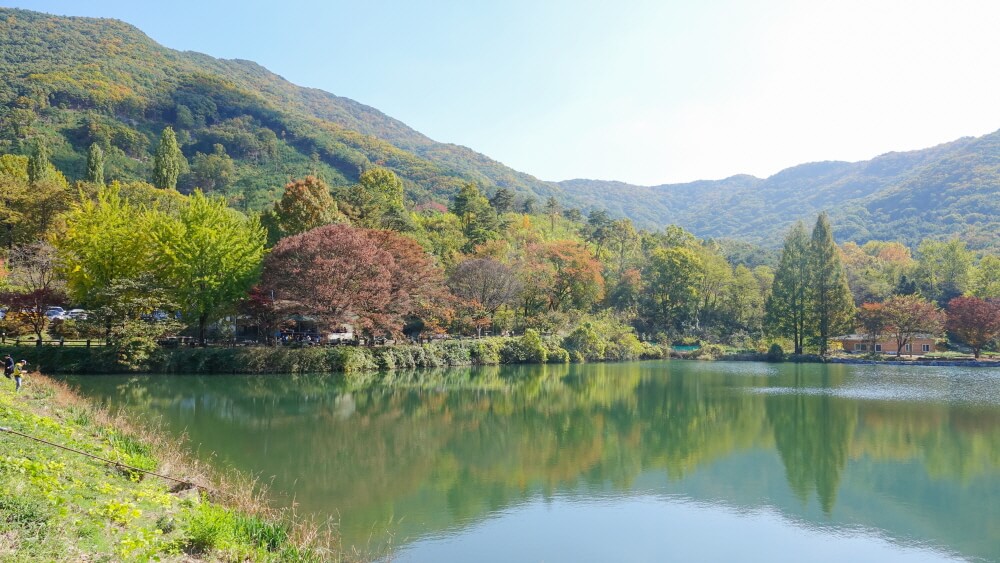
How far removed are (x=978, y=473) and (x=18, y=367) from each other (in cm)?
2486

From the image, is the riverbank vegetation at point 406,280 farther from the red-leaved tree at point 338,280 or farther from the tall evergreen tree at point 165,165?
the tall evergreen tree at point 165,165

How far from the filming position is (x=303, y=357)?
108 feet

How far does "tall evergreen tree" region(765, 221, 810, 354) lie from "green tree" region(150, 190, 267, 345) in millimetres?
40466

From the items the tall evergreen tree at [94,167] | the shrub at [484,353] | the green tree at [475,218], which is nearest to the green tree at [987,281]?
the shrub at [484,353]

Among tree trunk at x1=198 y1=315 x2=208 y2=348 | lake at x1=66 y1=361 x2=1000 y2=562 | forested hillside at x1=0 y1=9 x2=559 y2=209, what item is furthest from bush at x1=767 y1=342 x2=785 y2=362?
forested hillside at x1=0 y1=9 x2=559 y2=209

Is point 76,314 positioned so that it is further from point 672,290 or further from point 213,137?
point 213,137

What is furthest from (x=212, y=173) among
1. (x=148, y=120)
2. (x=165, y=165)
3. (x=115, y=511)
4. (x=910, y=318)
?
(x=115, y=511)

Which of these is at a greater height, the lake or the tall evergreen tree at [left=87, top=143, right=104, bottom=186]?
the tall evergreen tree at [left=87, top=143, right=104, bottom=186]

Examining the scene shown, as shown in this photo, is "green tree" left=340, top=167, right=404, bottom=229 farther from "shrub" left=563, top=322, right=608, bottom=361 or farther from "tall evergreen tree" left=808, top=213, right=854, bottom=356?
"tall evergreen tree" left=808, top=213, right=854, bottom=356

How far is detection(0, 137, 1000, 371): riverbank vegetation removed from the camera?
31.5 meters

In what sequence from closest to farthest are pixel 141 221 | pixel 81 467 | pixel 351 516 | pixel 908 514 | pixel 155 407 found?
pixel 81 467 < pixel 351 516 < pixel 908 514 < pixel 155 407 < pixel 141 221

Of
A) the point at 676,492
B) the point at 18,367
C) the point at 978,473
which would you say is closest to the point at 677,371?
the point at 978,473

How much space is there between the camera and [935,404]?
24.9 meters

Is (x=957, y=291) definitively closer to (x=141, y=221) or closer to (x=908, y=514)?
(x=908, y=514)
